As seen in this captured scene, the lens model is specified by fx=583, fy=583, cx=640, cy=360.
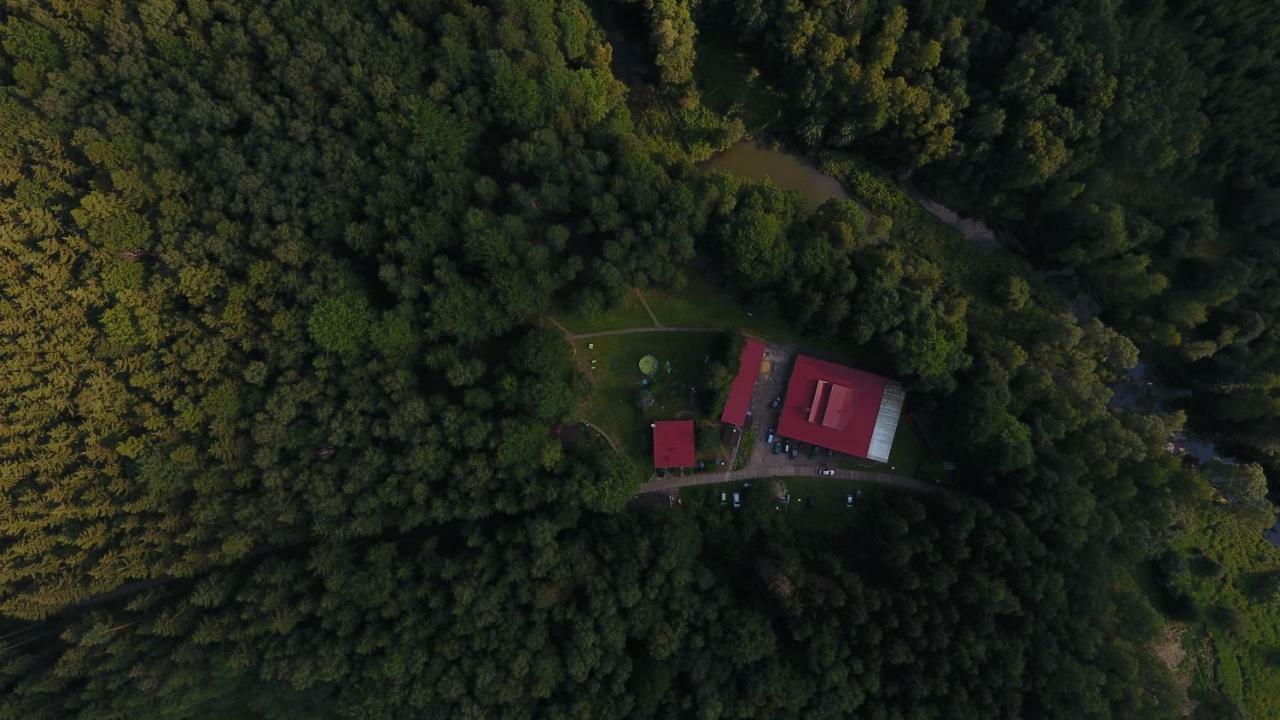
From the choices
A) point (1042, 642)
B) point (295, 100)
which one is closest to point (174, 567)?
point (295, 100)

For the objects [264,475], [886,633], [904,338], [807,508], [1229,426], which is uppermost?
[1229,426]

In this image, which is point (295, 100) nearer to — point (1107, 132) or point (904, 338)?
point (904, 338)

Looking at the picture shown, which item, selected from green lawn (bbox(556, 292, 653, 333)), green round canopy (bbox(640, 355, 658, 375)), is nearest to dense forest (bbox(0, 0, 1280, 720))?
green lawn (bbox(556, 292, 653, 333))

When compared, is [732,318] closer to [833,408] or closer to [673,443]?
[833,408]

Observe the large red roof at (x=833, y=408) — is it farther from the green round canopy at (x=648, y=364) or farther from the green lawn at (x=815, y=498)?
the green round canopy at (x=648, y=364)

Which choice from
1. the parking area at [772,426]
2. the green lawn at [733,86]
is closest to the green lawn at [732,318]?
the parking area at [772,426]

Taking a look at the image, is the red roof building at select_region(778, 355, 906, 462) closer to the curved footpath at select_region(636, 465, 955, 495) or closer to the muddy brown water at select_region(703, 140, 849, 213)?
the curved footpath at select_region(636, 465, 955, 495)

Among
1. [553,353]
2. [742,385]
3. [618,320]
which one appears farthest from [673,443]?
[553,353]
